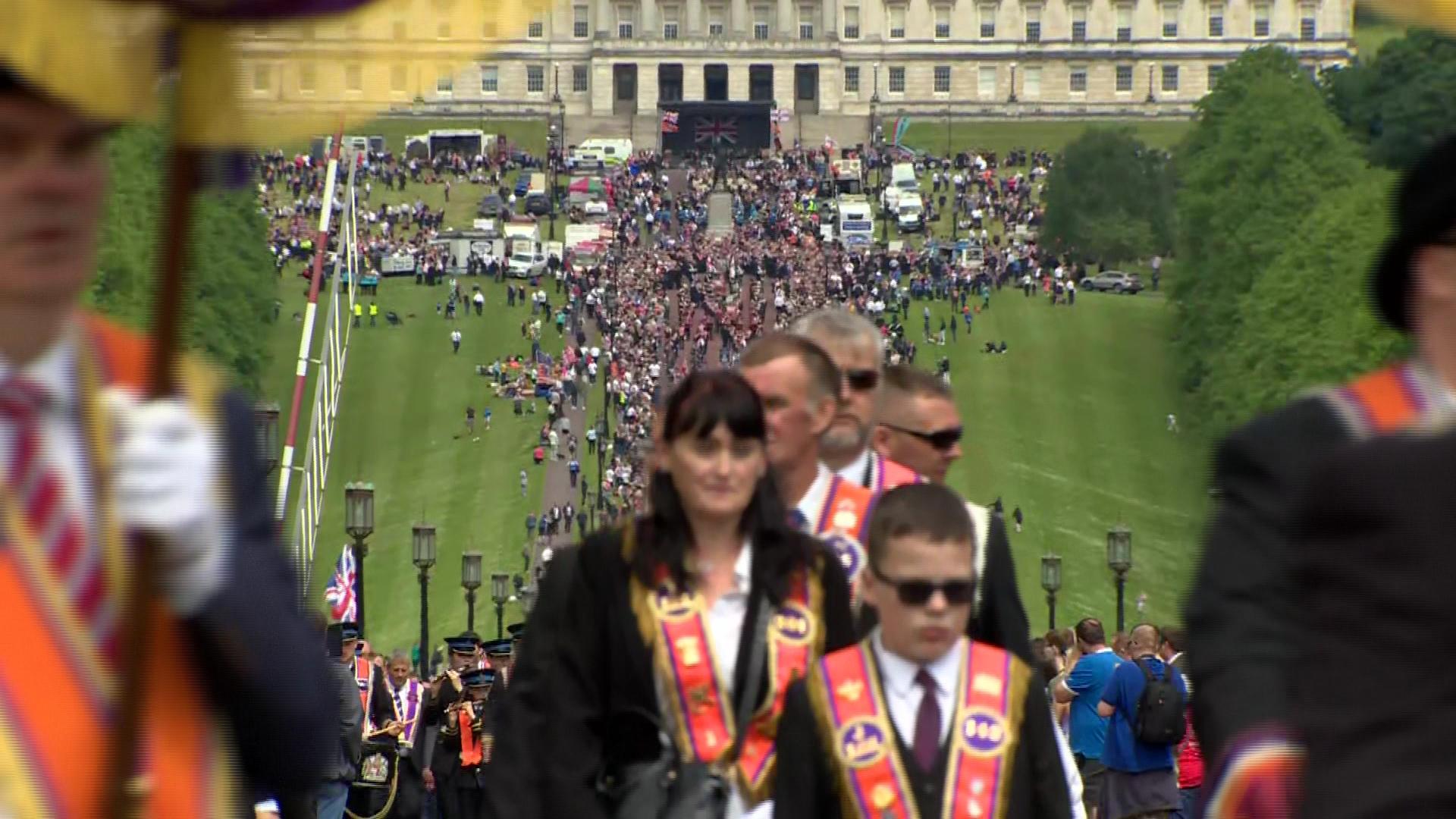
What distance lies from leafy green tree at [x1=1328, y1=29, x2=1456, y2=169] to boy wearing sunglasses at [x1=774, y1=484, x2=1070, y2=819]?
8244 cm

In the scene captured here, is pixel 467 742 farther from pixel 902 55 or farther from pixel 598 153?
pixel 902 55

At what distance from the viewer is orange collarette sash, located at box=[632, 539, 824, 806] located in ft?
25.9

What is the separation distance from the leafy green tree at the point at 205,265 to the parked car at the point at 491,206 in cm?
1930

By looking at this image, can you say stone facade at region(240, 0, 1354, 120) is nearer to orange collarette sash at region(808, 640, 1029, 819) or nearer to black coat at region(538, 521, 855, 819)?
black coat at region(538, 521, 855, 819)

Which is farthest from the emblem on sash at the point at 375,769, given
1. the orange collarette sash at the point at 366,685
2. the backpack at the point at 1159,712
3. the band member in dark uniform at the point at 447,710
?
the backpack at the point at 1159,712

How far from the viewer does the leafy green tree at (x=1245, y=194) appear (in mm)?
72375

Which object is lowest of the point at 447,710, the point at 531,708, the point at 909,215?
the point at 909,215

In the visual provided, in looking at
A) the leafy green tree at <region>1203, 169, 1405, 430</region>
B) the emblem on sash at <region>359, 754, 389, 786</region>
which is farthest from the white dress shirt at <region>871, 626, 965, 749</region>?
the leafy green tree at <region>1203, 169, 1405, 430</region>

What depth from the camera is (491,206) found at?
109 m

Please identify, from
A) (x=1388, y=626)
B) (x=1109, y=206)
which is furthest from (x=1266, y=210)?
(x=1388, y=626)

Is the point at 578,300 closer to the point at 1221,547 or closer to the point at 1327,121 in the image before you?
the point at 1327,121

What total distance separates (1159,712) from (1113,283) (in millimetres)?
80617

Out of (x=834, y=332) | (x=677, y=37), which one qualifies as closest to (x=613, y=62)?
(x=677, y=37)

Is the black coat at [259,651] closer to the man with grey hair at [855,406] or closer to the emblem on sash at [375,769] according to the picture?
the man with grey hair at [855,406]
